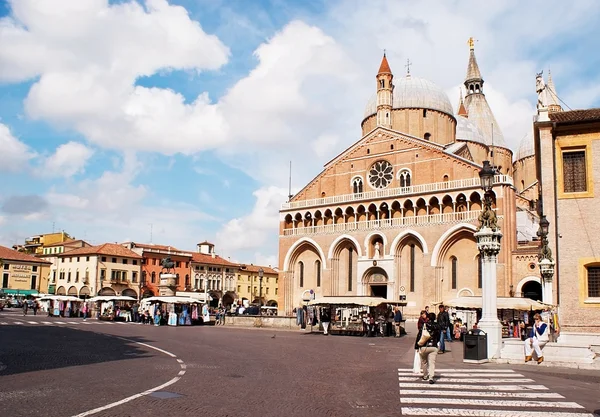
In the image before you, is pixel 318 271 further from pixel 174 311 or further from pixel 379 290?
pixel 174 311

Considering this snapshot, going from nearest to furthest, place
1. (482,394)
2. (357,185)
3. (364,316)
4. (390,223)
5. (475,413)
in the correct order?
1. (475,413)
2. (482,394)
3. (364,316)
4. (390,223)
5. (357,185)

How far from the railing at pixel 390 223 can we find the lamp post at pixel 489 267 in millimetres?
26044

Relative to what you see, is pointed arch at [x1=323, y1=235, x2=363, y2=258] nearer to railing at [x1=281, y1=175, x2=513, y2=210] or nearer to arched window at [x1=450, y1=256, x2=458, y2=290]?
railing at [x1=281, y1=175, x2=513, y2=210]

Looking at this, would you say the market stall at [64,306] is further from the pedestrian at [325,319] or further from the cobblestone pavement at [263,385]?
the cobblestone pavement at [263,385]

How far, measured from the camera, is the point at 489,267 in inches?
688

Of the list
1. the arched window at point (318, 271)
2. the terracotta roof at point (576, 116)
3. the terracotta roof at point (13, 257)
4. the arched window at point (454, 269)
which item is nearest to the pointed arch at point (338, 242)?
the arched window at point (318, 271)

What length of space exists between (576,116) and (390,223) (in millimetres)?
25665

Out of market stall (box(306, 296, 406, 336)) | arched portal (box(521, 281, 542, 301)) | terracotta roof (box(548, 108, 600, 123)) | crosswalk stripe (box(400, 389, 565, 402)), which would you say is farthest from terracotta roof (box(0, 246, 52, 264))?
crosswalk stripe (box(400, 389, 565, 402))

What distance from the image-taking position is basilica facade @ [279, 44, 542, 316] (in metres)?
44.0

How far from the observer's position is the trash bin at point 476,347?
16.2m

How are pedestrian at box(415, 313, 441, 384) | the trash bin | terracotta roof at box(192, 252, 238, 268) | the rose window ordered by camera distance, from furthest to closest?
terracotta roof at box(192, 252, 238, 268) → the rose window → the trash bin → pedestrian at box(415, 313, 441, 384)

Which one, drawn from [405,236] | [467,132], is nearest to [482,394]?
[405,236]

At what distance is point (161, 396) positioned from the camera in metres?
9.62

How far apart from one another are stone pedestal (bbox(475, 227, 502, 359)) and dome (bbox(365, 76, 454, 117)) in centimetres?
4158
